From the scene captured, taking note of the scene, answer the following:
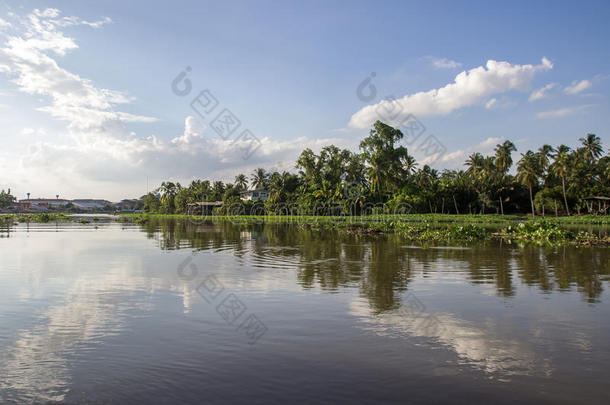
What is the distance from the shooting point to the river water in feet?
17.8

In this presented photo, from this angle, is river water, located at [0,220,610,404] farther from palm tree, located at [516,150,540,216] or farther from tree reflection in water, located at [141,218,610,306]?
palm tree, located at [516,150,540,216]

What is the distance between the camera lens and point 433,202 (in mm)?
72750

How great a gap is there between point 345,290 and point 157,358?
20.1ft

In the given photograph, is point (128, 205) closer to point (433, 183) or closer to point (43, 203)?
point (43, 203)

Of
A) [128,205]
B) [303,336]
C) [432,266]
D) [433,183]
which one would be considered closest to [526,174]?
[433,183]

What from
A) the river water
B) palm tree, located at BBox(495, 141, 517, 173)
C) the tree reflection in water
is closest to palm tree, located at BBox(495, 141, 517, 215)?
palm tree, located at BBox(495, 141, 517, 173)

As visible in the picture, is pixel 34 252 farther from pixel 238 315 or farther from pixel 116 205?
pixel 116 205

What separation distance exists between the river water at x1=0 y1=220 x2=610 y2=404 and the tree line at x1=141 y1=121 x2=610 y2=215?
50705 mm

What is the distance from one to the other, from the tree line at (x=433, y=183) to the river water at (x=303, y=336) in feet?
166

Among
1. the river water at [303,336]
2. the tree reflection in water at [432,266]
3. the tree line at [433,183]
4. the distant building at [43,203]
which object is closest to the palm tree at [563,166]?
the tree line at [433,183]

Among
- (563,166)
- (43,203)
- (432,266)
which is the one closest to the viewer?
(432,266)

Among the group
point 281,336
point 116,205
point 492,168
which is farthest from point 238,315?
point 116,205

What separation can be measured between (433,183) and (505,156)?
13180 millimetres

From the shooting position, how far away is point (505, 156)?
72.1 m
